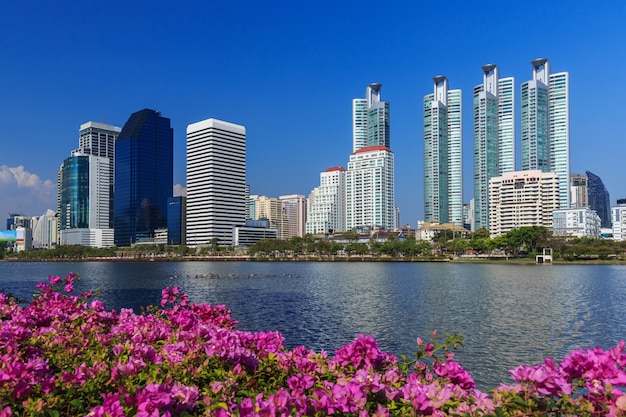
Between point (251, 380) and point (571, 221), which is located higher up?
point (571, 221)

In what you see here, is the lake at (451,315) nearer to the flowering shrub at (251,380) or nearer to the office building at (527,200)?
the flowering shrub at (251,380)

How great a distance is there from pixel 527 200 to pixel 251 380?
191 meters

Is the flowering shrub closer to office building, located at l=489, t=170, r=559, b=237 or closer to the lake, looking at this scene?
the lake

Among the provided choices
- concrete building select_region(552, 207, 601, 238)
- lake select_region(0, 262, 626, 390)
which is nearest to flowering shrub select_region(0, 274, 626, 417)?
lake select_region(0, 262, 626, 390)

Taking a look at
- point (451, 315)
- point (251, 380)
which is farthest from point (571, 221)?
point (251, 380)

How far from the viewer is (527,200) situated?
179625 mm

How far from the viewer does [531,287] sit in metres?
58.8

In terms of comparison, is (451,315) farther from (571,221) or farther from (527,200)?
(571,221)

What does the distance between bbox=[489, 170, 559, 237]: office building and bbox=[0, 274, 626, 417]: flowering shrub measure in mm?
184565

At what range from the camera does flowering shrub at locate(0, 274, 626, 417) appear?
3.96m

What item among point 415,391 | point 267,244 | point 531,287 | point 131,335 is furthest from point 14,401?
point 267,244

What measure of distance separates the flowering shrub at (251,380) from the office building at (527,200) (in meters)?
185

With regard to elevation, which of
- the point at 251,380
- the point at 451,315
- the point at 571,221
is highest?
the point at 571,221

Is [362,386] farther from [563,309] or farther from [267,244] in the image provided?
[267,244]
